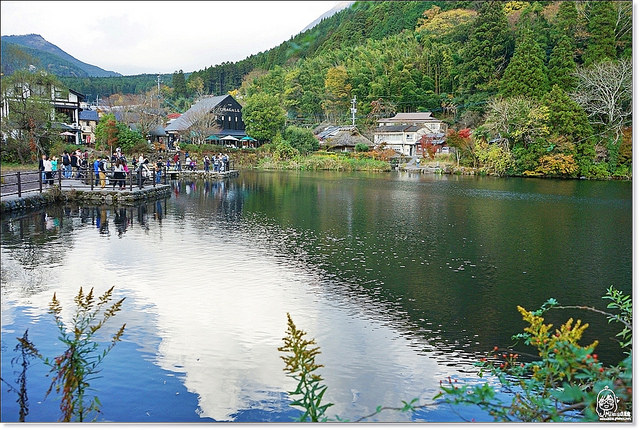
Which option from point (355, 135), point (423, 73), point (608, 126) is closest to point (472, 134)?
point (608, 126)

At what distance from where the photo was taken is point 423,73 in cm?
5275

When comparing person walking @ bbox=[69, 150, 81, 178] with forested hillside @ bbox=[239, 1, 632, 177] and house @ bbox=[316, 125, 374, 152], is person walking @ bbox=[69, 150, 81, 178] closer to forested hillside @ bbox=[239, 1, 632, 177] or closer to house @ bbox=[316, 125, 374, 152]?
forested hillside @ bbox=[239, 1, 632, 177]

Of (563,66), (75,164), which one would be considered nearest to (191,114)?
(563,66)

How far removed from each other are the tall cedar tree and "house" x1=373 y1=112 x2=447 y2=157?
4460mm

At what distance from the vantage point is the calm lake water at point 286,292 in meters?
4.58

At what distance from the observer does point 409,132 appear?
44.9 metres

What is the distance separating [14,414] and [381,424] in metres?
2.68

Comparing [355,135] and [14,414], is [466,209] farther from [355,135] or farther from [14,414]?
[355,135]

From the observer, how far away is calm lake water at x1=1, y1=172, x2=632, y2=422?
4.58m

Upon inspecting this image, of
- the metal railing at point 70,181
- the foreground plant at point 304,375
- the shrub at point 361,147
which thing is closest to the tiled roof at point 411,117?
the shrub at point 361,147

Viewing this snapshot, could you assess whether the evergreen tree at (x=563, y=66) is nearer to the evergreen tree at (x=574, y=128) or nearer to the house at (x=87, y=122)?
the evergreen tree at (x=574, y=128)

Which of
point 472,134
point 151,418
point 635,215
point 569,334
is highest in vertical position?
point 472,134

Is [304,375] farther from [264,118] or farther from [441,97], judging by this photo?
[441,97]

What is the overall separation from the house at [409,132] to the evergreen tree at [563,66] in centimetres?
931
